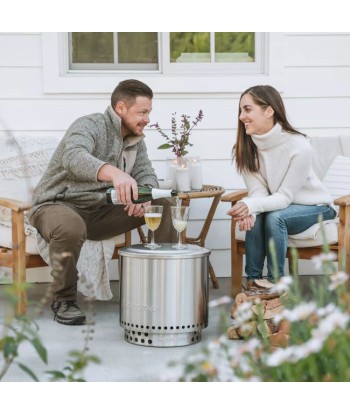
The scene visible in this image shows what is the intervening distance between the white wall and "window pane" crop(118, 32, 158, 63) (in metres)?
0.14

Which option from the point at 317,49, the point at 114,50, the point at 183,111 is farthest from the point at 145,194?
the point at 317,49

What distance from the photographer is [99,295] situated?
3.77m

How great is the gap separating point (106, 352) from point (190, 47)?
214cm

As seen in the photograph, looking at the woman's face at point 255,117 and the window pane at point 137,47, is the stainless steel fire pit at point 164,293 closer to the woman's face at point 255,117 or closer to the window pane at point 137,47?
the woman's face at point 255,117

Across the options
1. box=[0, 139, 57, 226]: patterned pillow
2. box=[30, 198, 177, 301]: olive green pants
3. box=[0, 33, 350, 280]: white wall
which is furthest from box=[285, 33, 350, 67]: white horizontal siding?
box=[0, 139, 57, 226]: patterned pillow

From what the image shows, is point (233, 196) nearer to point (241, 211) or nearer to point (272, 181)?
point (272, 181)

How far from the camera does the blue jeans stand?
3.62 metres

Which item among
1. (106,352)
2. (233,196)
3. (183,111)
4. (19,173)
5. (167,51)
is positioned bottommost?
(106,352)

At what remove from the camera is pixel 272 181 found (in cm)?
378

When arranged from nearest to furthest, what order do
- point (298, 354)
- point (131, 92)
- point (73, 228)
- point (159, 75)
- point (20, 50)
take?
point (298, 354), point (73, 228), point (131, 92), point (20, 50), point (159, 75)
